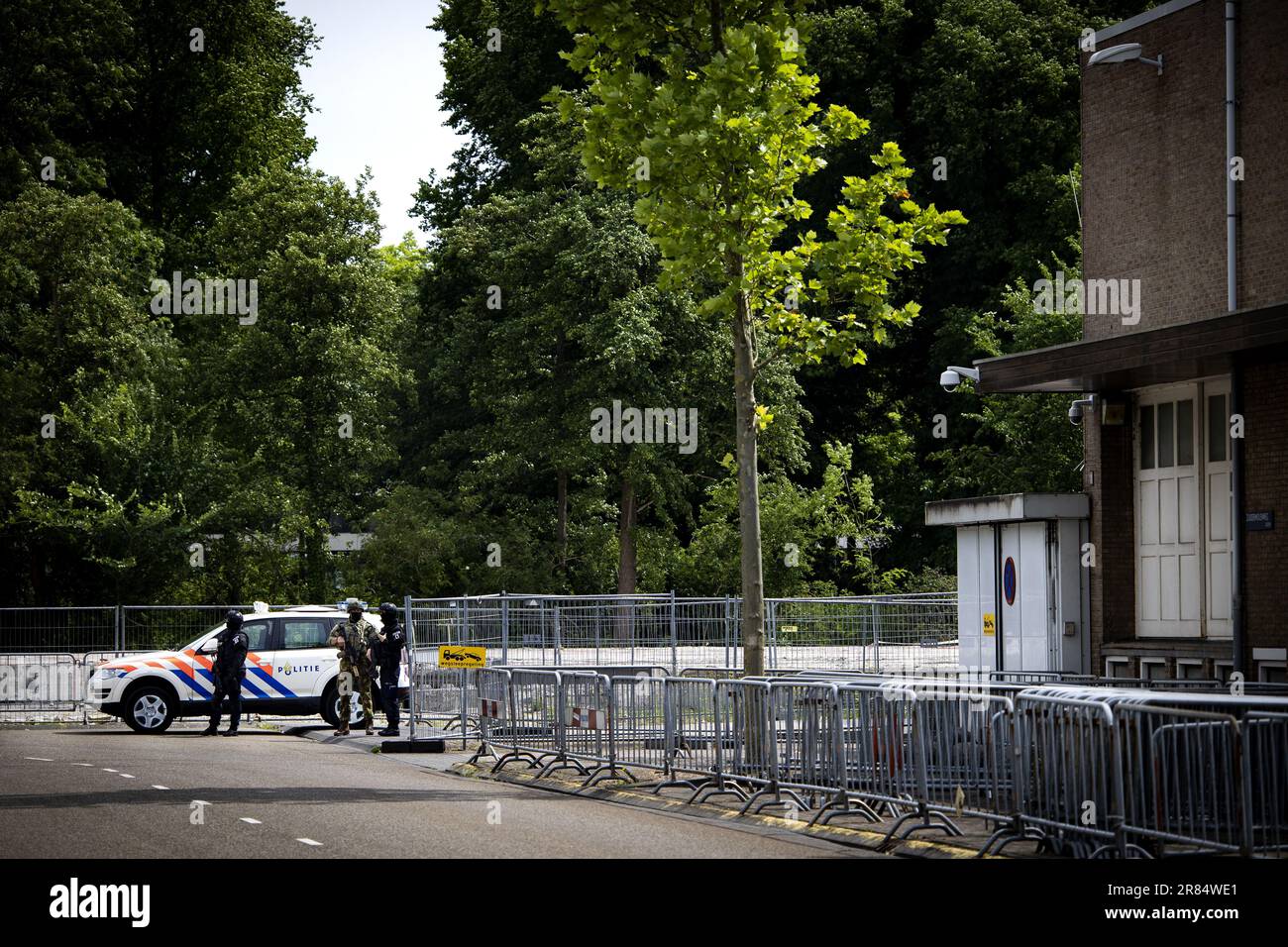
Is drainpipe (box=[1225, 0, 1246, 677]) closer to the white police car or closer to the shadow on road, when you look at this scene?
the shadow on road

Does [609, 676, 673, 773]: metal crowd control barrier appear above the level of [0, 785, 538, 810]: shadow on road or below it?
above

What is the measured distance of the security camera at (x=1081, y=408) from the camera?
69.9ft

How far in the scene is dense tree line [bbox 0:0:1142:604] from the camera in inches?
1613

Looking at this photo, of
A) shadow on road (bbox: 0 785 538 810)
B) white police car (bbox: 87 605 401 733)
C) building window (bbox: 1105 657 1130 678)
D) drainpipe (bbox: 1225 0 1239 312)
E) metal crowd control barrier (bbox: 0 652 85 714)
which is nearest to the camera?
shadow on road (bbox: 0 785 538 810)

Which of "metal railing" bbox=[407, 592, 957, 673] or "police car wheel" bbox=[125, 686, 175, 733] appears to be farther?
"metal railing" bbox=[407, 592, 957, 673]

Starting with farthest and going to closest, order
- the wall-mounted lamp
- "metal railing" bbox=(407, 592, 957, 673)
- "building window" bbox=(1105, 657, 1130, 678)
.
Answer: "metal railing" bbox=(407, 592, 957, 673)
the wall-mounted lamp
"building window" bbox=(1105, 657, 1130, 678)

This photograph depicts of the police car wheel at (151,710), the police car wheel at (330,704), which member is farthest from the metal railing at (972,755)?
the police car wheel at (151,710)

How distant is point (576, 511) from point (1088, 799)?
3551 cm

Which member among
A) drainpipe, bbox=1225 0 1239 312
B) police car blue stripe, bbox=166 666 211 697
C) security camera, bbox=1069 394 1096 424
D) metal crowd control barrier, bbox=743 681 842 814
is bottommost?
police car blue stripe, bbox=166 666 211 697

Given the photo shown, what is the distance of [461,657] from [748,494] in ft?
17.6

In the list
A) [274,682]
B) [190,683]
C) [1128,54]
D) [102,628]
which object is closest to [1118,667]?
[1128,54]

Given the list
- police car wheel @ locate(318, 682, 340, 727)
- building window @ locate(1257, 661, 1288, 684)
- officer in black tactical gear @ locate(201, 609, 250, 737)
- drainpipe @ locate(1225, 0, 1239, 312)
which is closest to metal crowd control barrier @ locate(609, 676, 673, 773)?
building window @ locate(1257, 661, 1288, 684)

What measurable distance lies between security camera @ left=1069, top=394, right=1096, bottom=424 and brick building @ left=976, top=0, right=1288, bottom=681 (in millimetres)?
106
